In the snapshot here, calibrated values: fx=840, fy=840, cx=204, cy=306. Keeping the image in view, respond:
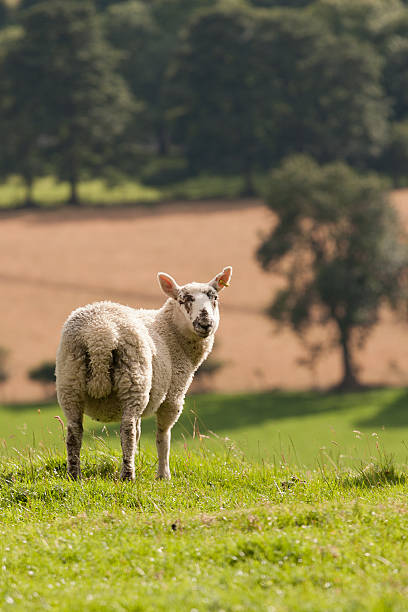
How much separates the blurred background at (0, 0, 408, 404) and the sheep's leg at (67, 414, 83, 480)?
37462 millimetres

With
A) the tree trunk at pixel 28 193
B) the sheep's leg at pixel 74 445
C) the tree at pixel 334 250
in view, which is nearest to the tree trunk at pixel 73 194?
the tree trunk at pixel 28 193

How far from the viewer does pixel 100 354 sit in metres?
9.62

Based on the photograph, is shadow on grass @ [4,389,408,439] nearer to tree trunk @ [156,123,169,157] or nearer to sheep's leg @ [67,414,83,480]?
sheep's leg @ [67,414,83,480]

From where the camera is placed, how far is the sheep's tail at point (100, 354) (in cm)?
961

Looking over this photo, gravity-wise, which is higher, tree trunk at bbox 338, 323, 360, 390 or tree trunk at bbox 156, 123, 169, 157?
tree trunk at bbox 156, 123, 169, 157

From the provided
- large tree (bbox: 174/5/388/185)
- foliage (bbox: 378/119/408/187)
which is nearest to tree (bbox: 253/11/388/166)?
large tree (bbox: 174/5/388/185)

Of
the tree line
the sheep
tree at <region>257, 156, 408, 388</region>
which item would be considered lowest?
tree at <region>257, 156, 408, 388</region>

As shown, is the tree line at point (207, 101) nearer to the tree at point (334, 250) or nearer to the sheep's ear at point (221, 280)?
the tree at point (334, 250)

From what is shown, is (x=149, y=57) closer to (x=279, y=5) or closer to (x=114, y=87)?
(x=114, y=87)

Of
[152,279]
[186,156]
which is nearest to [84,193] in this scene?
[186,156]

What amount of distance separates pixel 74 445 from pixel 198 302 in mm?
2343

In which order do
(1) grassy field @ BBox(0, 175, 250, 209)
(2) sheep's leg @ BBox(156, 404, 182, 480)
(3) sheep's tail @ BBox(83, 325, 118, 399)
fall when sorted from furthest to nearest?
(1) grassy field @ BBox(0, 175, 250, 209)
(2) sheep's leg @ BBox(156, 404, 182, 480)
(3) sheep's tail @ BBox(83, 325, 118, 399)

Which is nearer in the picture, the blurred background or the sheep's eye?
the sheep's eye

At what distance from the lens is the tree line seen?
7488 cm
